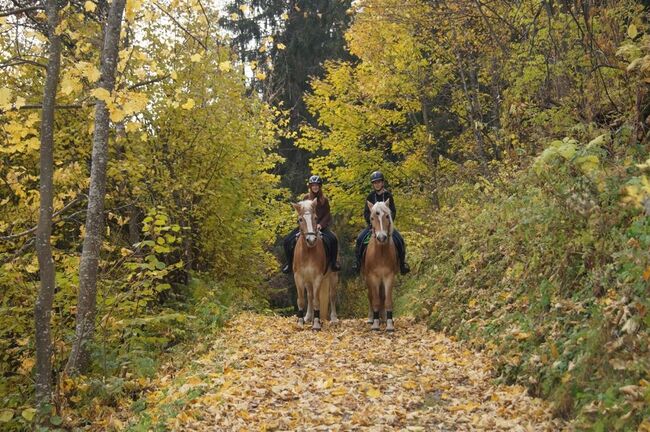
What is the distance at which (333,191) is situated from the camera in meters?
21.2

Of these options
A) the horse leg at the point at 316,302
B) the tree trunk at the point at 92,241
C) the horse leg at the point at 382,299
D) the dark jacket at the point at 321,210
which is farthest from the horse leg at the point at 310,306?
the tree trunk at the point at 92,241

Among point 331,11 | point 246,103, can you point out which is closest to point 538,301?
point 246,103

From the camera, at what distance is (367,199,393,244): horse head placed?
11.2 meters

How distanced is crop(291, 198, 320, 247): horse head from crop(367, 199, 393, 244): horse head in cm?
114

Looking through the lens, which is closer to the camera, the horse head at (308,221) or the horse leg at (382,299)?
the horse head at (308,221)

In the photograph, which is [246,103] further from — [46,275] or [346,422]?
[346,422]

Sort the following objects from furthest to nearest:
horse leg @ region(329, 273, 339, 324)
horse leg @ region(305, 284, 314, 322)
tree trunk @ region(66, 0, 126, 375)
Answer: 1. horse leg @ region(329, 273, 339, 324)
2. horse leg @ region(305, 284, 314, 322)
3. tree trunk @ region(66, 0, 126, 375)

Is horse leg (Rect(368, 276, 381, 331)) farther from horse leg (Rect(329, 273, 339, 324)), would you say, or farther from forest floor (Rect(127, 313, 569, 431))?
horse leg (Rect(329, 273, 339, 324))

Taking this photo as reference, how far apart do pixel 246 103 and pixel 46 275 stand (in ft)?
29.9

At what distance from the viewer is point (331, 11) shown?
105 ft

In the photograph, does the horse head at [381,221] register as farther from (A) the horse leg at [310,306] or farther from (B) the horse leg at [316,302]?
(A) the horse leg at [310,306]

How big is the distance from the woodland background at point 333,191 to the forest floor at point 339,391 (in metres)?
0.32

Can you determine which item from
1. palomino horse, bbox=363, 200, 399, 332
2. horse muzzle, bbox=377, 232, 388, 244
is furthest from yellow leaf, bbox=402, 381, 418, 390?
palomino horse, bbox=363, 200, 399, 332

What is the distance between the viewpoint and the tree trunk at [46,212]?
6.95m
